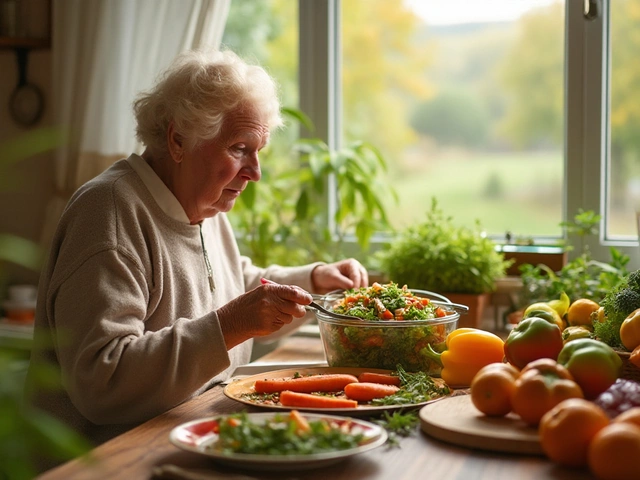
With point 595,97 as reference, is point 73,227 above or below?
below

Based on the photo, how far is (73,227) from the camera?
5.81ft

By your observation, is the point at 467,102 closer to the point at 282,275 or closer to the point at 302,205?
the point at 302,205

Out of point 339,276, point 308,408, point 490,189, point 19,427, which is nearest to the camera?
point 19,427

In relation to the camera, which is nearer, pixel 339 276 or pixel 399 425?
pixel 399 425

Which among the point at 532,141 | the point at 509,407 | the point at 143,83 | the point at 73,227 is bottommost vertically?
the point at 509,407

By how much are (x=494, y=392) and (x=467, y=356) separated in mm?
316

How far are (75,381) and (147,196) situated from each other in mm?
506

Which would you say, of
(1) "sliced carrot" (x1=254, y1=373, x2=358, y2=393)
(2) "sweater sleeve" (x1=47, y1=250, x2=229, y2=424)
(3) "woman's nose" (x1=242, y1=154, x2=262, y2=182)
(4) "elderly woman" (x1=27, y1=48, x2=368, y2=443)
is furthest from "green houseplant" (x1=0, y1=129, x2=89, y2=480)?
(3) "woman's nose" (x1=242, y1=154, x2=262, y2=182)

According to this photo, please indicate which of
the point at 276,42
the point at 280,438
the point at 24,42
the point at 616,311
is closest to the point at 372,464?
the point at 280,438

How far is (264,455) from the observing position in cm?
117

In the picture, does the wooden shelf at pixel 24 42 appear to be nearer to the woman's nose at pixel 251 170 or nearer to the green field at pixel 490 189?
the green field at pixel 490 189

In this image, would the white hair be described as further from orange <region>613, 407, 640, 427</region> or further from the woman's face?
orange <region>613, 407, 640, 427</region>

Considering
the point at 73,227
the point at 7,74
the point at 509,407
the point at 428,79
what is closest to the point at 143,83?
the point at 7,74

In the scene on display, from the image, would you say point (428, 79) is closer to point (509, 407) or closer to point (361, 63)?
point (361, 63)
